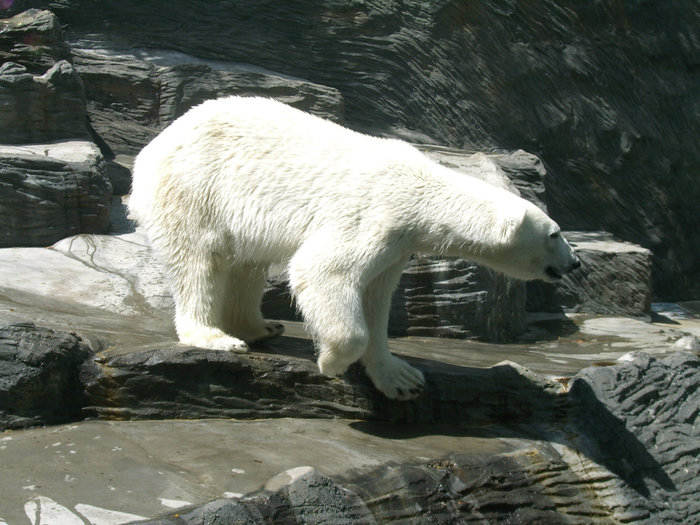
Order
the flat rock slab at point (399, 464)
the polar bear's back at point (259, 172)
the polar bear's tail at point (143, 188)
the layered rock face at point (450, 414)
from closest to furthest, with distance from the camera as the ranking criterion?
the flat rock slab at point (399, 464)
the layered rock face at point (450, 414)
the polar bear's back at point (259, 172)
the polar bear's tail at point (143, 188)

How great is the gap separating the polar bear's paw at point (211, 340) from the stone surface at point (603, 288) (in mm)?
5672

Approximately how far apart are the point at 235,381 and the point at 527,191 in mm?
6246

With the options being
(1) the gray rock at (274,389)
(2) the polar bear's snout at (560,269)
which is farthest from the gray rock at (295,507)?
(2) the polar bear's snout at (560,269)

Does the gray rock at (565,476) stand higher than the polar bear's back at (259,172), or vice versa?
the polar bear's back at (259,172)

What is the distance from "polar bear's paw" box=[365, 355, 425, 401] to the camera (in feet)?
15.8

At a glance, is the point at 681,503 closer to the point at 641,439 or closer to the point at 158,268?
the point at 641,439

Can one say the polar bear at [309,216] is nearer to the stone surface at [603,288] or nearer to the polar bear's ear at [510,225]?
the polar bear's ear at [510,225]

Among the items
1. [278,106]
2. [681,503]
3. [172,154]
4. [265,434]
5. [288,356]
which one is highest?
[278,106]

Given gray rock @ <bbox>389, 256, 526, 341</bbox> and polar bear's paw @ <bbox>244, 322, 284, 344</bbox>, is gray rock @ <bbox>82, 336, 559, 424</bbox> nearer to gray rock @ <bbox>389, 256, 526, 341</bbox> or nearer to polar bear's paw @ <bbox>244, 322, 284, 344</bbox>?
polar bear's paw @ <bbox>244, 322, 284, 344</bbox>

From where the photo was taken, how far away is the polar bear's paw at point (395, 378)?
481cm

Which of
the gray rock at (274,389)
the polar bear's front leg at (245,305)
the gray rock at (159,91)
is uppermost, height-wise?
the gray rock at (159,91)

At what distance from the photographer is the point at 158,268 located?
732 centimetres

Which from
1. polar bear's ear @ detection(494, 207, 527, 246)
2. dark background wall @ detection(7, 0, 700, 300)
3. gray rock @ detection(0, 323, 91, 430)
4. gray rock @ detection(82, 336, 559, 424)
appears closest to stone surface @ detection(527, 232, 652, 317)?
dark background wall @ detection(7, 0, 700, 300)

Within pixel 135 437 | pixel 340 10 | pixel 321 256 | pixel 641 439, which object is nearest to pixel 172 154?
pixel 321 256
